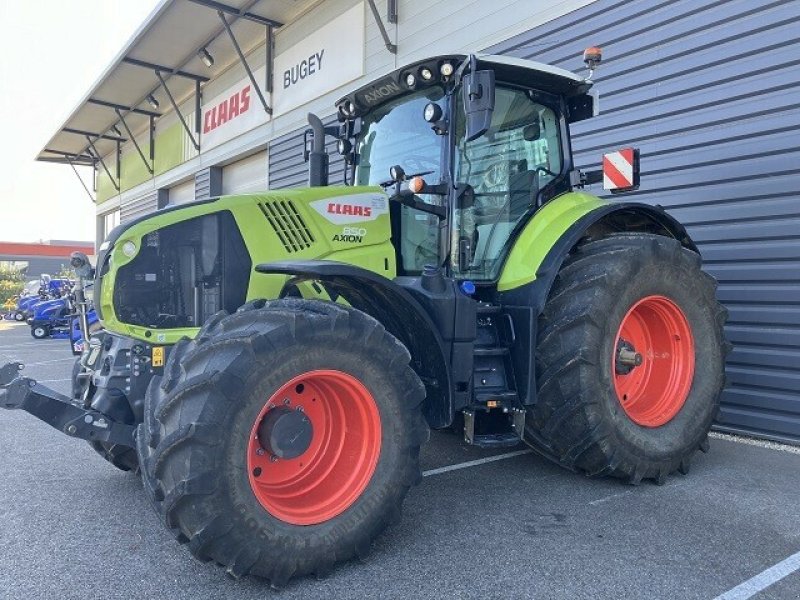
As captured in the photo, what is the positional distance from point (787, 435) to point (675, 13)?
3711mm

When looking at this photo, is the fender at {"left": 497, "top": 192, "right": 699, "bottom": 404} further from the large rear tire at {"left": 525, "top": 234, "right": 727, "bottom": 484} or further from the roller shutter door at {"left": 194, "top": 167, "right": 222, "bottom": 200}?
the roller shutter door at {"left": 194, "top": 167, "right": 222, "bottom": 200}

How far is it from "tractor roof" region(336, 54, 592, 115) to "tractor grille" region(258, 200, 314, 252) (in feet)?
3.48

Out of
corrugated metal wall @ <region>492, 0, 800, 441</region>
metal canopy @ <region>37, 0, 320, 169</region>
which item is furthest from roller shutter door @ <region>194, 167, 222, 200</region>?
corrugated metal wall @ <region>492, 0, 800, 441</region>

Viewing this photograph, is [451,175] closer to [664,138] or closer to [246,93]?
[664,138]

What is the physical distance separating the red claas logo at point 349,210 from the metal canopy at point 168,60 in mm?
→ 8251

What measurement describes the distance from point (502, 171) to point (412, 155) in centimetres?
60

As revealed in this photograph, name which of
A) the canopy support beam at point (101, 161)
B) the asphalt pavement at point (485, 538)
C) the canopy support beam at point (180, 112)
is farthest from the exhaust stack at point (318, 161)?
the canopy support beam at point (101, 161)

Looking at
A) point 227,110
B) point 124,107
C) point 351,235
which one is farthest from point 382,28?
point 124,107

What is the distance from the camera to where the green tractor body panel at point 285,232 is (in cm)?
318

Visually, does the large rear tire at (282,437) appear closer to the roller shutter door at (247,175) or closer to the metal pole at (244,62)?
the metal pole at (244,62)

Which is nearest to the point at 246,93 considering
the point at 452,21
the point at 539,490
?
the point at 452,21

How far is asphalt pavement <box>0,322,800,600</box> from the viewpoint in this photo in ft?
8.34

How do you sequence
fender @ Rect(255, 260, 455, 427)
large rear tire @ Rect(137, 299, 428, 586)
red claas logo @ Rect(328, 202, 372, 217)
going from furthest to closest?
red claas logo @ Rect(328, 202, 372, 217) → fender @ Rect(255, 260, 455, 427) → large rear tire @ Rect(137, 299, 428, 586)

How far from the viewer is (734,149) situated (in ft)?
16.8
